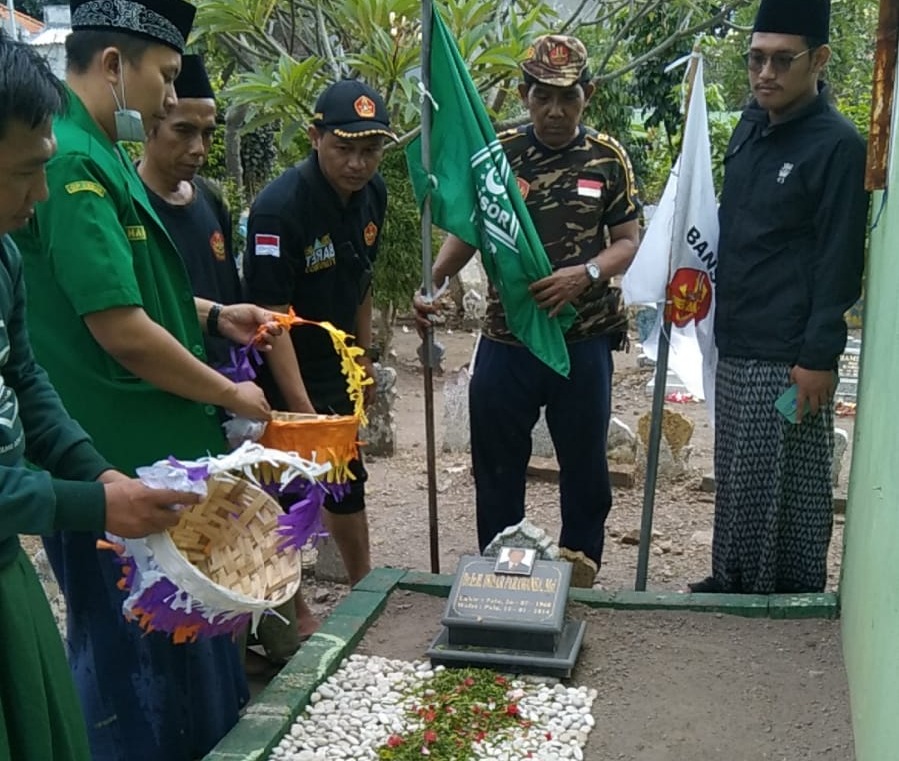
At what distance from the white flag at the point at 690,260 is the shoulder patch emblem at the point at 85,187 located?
Result: 2049mm

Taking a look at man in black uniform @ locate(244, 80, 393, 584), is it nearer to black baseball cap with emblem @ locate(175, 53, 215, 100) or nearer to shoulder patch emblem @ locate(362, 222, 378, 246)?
shoulder patch emblem @ locate(362, 222, 378, 246)

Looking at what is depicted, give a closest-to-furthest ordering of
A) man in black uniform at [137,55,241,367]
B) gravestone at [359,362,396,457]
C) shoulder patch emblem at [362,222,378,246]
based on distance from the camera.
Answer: man in black uniform at [137,55,241,367] < shoulder patch emblem at [362,222,378,246] < gravestone at [359,362,396,457]

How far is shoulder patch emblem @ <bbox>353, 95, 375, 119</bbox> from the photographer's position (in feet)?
11.0

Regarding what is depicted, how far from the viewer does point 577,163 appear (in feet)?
12.2

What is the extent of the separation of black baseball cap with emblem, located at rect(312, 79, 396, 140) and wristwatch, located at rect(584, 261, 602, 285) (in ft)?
2.87

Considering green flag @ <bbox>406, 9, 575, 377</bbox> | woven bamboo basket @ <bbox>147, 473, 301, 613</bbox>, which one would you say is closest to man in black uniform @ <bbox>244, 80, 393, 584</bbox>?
green flag @ <bbox>406, 9, 575, 377</bbox>

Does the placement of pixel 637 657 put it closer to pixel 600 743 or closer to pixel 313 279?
pixel 600 743

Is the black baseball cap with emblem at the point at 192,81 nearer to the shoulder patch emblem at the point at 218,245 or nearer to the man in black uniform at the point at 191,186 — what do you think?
the man in black uniform at the point at 191,186

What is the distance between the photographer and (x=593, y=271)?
3.64m

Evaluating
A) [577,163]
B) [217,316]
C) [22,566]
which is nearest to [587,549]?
[577,163]

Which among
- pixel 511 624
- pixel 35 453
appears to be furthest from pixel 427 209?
pixel 35 453

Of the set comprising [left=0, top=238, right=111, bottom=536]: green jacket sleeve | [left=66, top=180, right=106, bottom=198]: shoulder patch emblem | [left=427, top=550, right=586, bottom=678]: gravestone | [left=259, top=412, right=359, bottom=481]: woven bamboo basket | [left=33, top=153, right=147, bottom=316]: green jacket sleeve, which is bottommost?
[left=427, top=550, right=586, bottom=678]: gravestone

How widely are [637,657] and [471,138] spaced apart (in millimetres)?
1906

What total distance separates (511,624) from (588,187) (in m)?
1.62
